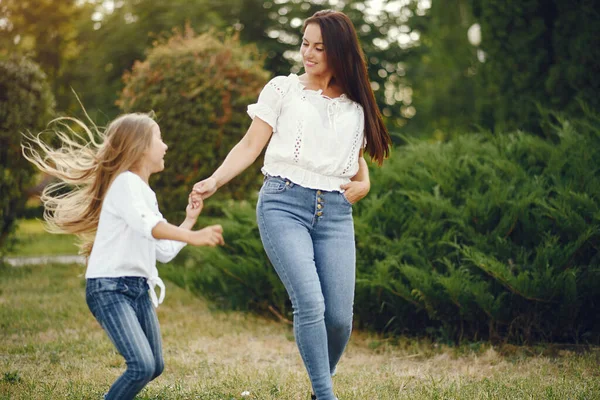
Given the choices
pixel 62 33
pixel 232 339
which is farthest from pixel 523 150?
pixel 62 33

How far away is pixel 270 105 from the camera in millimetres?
3572

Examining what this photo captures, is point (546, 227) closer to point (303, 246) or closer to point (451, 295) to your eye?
point (451, 295)

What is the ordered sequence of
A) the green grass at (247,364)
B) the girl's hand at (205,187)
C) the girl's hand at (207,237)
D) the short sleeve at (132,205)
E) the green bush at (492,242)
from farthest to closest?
the green bush at (492,242) < the green grass at (247,364) < the girl's hand at (205,187) < the short sleeve at (132,205) < the girl's hand at (207,237)

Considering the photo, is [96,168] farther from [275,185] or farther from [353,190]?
[353,190]

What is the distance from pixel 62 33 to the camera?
20.7 m

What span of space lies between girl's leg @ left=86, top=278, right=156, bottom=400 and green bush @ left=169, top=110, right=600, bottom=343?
254 centimetres

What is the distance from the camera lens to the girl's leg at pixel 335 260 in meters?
3.54

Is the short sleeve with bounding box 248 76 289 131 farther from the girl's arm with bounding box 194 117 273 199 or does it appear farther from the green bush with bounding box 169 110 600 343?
the green bush with bounding box 169 110 600 343

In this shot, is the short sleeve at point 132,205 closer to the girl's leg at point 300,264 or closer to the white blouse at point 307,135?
Result: the girl's leg at point 300,264

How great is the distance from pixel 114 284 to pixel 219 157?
516cm

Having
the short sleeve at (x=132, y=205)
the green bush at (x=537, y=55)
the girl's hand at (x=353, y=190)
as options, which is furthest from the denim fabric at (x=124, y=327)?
the green bush at (x=537, y=55)

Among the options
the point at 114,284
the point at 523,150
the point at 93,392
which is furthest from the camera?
the point at 523,150

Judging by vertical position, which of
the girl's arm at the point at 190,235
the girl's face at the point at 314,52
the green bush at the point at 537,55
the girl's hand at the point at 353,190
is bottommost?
the green bush at the point at 537,55

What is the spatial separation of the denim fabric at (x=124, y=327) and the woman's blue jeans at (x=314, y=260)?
2.33 feet
